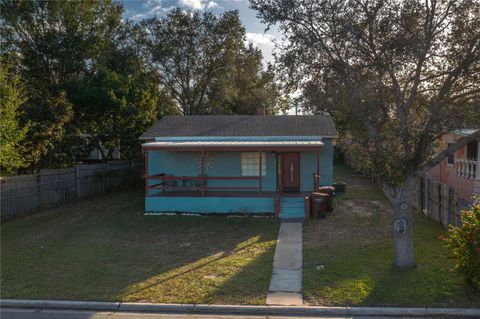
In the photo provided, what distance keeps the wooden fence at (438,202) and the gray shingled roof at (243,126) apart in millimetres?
4749

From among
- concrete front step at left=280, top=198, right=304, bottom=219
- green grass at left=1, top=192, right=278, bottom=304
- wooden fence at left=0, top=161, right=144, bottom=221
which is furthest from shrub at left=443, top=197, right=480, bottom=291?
wooden fence at left=0, top=161, right=144, bottom=221

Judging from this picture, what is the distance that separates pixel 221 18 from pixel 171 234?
72.0ft

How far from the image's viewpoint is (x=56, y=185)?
17844 mm

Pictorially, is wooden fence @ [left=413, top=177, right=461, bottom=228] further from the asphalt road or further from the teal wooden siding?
the asphalt road

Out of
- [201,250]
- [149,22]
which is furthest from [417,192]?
[149,22]

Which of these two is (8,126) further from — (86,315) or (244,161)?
(86,315)

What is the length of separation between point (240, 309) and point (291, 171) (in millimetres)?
12189

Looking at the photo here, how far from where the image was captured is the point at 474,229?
7.24 metres

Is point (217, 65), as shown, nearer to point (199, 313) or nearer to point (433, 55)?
point (433, 55)

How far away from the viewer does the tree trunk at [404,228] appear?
860 centimetres

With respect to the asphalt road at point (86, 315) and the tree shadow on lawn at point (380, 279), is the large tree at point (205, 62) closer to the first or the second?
the tree shadow on lawn at point (380, 279)

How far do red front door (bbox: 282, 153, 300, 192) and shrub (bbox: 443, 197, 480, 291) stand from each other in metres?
11.1

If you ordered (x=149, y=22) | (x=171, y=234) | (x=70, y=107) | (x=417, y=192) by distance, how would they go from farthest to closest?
1. (x=149, y=22)
2. (x=70, y=107)
3. (x=417, y=192)
4. (x=171, y=234)

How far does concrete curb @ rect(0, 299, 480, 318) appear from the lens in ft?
21.8
